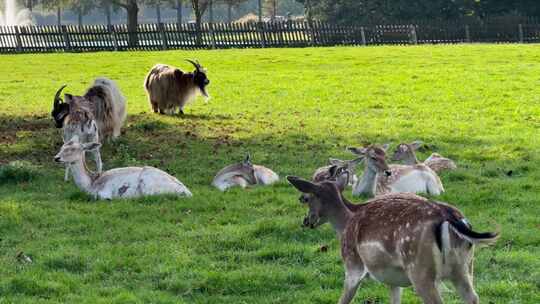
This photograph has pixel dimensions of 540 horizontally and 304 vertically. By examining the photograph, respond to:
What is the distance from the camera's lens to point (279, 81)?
27.8 meters

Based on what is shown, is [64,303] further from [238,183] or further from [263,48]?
[263,48]

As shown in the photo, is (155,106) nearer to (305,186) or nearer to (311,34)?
(305,186)

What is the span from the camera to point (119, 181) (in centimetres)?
1181

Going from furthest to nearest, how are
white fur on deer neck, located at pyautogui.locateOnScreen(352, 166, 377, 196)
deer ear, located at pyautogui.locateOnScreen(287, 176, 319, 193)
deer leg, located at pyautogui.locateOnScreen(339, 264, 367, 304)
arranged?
1. white fur on deer neck, located at pyautogui.locateOnScreen(352, 166, 377, 196)
2. deer ear, located at pyautogui.locateOnScreen(287, 176, 319, 193)
3. deer leg, located at pyautogui.locateOnScreen(339, 264, 367, 304)

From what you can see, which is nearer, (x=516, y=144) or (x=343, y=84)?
(x=516, y=144)

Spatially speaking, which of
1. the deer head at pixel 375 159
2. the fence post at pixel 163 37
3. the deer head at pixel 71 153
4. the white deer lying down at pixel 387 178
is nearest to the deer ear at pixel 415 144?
the white deer lying down at pixel 387 178

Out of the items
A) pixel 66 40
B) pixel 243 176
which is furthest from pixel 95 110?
pixel 66 40

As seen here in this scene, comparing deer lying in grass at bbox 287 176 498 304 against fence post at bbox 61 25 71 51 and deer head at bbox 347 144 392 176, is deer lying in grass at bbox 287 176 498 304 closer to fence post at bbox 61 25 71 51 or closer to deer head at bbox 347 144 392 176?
deer head at bbox 347 144 392 176

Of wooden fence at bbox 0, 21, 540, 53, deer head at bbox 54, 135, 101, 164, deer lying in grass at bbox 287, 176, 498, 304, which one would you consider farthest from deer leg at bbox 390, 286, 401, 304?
wooden fence at bbox 0, 21, 540, 53

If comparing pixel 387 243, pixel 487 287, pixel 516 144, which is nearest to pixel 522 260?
pixel 487 287

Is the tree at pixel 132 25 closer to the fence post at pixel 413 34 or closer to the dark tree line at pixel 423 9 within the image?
the fence post at pixel 413 34

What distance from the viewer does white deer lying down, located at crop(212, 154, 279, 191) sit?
1241cm

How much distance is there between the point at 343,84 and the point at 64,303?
19.0 meters

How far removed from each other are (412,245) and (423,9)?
55.6 metres
